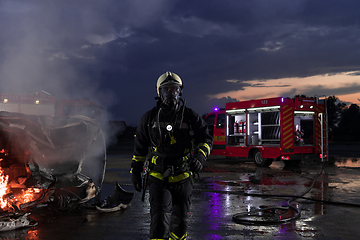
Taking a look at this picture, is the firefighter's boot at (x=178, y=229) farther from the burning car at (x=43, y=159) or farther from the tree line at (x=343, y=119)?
the tree line at (x=343, y=119)

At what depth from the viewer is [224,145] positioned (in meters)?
14.2

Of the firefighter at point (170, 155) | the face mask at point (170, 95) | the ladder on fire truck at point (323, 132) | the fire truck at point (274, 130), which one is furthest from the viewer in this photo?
the ladder on fire truck at point (323, 132)

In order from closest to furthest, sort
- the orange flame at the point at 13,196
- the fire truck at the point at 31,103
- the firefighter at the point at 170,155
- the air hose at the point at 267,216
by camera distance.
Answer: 1. the firefighter at the point at 170,155
2. the air hose at the point at 267,216
3. the orange flame at the point at 13,196
4. the fire truck at the point at 31,103

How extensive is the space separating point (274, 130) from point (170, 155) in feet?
35.3

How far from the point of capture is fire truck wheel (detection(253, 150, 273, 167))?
42.0ft

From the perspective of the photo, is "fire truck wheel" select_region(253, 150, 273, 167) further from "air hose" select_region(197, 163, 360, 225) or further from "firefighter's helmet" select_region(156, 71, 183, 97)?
"firefighter's helmet" select_region(156, 71, 183, 97)

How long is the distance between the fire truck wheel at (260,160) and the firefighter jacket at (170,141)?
982 cm

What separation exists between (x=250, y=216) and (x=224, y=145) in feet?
29.6

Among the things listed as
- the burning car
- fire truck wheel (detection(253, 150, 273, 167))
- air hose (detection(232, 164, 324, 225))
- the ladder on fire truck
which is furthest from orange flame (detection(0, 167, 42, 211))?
the ladder on fire truck

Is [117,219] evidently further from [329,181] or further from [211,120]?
[211,120]

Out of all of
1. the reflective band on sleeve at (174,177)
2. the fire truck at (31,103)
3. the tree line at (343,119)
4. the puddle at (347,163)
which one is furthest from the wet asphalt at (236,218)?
the tree line at (343,119)

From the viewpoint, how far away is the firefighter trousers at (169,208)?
10.1 ft

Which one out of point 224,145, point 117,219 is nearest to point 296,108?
point 224,145

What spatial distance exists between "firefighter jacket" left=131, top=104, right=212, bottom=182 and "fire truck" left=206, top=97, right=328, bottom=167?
915 centimetres
